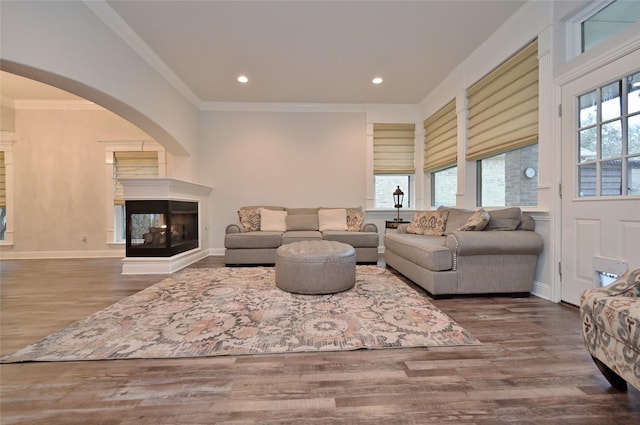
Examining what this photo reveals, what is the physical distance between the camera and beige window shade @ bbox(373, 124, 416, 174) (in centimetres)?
546

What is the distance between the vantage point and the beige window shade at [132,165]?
5176mm

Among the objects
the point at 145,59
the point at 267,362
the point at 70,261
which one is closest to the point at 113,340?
the point at 267,362

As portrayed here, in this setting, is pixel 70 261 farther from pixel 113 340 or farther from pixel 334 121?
pixel 334 121

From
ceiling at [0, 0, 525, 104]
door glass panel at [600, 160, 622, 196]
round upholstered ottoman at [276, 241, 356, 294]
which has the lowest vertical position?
round upholstered ottoman at [276, 241, 356, 294]

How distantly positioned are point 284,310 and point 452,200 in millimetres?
3535

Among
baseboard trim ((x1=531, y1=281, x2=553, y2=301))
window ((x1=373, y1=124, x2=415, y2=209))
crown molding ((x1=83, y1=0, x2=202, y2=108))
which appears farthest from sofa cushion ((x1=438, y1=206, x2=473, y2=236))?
crown molding ((x1=83, y1=0, x2=202, y2=108))

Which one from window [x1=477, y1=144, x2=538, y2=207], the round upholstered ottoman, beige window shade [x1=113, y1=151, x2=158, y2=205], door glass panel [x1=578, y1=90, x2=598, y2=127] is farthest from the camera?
beige window shade [x1=113, y1=151, x2=158, y2=205]

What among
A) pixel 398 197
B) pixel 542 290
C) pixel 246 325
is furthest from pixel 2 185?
pixel 542 290

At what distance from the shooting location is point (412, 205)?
5.55 metres

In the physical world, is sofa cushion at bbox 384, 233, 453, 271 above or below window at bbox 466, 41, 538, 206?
below

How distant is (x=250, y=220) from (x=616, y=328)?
438cm

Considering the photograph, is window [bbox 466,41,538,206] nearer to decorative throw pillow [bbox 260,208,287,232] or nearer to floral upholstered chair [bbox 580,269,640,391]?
floral upholstered chair [bbox 580,269,640,391]

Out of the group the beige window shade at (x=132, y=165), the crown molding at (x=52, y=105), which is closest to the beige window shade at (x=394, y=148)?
the beige window shade at (x=132, y=165)

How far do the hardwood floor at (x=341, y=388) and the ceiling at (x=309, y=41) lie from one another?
297cm
